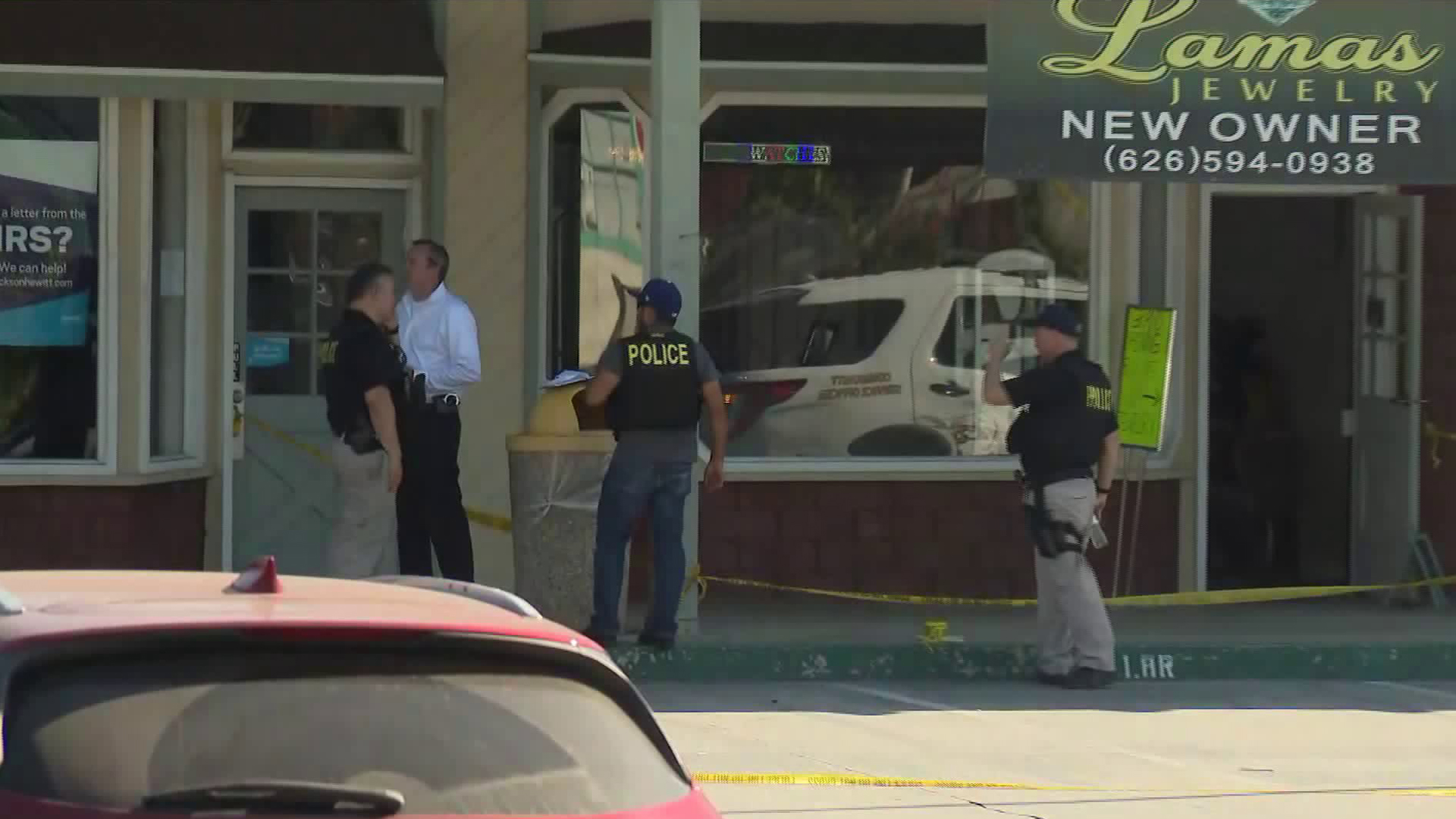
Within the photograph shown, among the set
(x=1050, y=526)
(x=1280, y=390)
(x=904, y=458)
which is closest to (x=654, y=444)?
(x=1050, y=526)

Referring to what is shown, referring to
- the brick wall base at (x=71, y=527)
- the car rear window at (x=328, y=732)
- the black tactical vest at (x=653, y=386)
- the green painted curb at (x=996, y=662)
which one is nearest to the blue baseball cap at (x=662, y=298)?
the black tactical vest at (x=653, y=386)

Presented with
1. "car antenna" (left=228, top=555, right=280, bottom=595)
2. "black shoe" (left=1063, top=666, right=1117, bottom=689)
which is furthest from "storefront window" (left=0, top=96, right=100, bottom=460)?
"car antenna" (left=228, top=555, right=280, bottom=595)

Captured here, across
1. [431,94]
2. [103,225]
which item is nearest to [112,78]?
[103,225]

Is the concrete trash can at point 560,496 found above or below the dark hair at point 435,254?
below

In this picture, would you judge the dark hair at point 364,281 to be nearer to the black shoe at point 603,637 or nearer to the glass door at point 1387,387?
the black shoe at point 603,637

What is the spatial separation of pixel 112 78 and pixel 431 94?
5.20 ft

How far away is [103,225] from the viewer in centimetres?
1109

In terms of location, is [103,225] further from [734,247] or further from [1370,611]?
[1370,611]

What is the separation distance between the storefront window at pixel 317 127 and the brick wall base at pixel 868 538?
2.63 m

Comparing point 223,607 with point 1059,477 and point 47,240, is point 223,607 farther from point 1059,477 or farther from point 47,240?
point 47,240

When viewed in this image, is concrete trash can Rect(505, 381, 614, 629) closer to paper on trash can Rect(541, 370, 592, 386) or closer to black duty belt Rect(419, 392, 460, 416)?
paper on trash can Rect(541, 370, 592, 386)

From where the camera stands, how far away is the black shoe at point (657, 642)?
9.74 m

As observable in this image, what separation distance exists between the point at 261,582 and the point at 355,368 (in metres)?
5.78

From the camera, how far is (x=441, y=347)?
9.97 m
